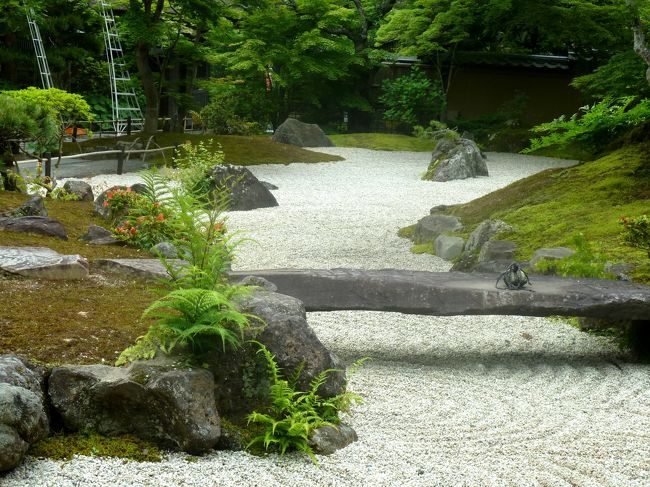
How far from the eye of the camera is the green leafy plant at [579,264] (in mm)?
7457

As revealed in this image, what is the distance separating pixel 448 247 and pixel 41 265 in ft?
18.8

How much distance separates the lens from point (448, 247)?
33.8ft

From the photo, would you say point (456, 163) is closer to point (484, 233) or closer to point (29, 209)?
point (484, 233)

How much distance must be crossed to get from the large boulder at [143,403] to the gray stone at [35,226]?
394cm

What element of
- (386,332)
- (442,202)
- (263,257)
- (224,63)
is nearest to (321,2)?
(224,63)

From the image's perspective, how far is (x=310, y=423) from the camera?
434cm

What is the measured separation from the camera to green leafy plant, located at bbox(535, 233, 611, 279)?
294 inches

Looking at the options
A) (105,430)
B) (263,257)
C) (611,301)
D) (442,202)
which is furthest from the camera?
(442,202)

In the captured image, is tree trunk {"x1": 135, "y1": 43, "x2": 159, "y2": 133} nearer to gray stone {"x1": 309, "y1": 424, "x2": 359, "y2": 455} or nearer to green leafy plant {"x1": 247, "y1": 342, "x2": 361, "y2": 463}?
green leafy plant {"x1": 247, "y1": 342, "x2": 361, "y2": 463}

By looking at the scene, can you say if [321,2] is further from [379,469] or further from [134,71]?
[379,469]

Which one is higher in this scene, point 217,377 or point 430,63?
point 430,63

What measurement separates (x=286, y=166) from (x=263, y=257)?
9.43m

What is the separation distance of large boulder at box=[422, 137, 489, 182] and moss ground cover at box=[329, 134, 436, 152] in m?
4.64

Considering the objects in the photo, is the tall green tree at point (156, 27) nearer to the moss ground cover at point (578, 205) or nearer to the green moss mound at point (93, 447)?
the moss ground cover at point (578, 205)
